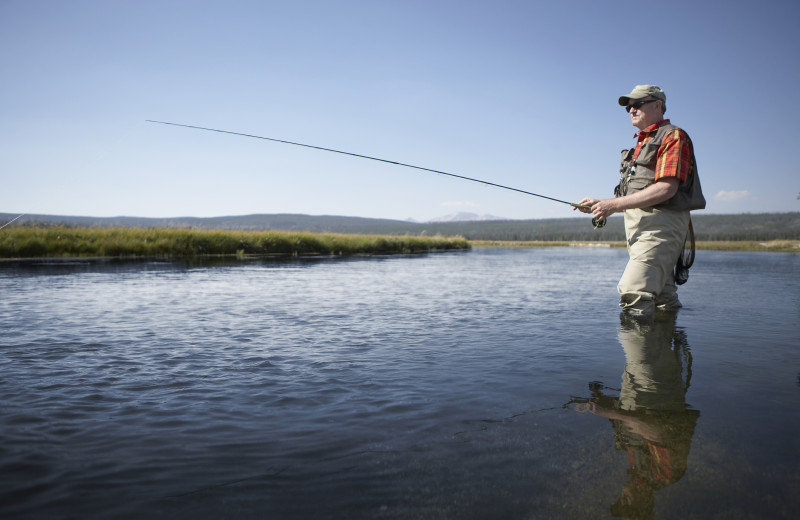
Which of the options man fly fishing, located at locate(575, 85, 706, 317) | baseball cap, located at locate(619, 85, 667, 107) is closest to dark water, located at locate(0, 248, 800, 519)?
man fly fishing, located at locate(575, 85, 706, 317)

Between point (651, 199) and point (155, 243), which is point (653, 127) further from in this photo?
point (155, 243)

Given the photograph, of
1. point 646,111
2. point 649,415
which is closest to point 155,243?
point 646,111

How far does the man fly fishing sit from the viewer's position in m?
5.30

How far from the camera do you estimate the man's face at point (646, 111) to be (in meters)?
5.70

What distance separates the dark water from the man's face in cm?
223

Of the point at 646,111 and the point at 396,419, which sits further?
the point at 646,111

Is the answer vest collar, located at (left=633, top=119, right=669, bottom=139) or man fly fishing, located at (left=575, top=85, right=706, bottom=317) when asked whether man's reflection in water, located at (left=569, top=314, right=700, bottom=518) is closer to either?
man fly fishing, located at (left=575, top=85, right=706, bottom=317)

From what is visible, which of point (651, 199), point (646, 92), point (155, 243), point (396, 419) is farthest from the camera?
point (155, 243)

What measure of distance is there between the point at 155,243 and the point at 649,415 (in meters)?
23.1

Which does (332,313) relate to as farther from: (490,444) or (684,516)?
(684,516)

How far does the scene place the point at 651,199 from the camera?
531 centimetres

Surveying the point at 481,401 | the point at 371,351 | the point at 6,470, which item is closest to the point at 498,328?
the point at 371,351

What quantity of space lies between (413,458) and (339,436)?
0.43 metres

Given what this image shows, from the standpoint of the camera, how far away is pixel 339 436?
2.57 metres
